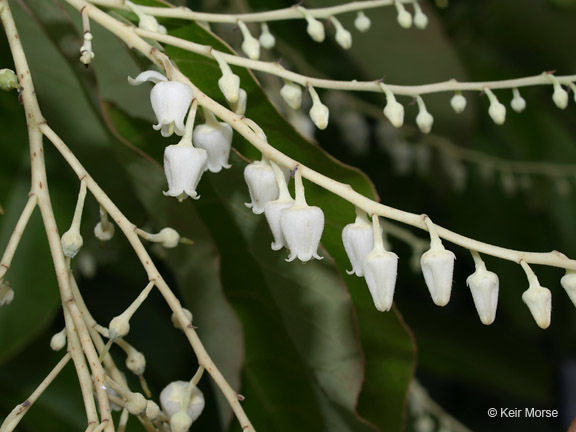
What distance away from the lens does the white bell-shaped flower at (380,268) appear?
72 centimetres

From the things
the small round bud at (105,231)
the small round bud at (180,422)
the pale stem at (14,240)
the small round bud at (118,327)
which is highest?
the small round bud at (105,231)

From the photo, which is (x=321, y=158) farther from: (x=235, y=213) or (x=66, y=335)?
(x=66, y=335)

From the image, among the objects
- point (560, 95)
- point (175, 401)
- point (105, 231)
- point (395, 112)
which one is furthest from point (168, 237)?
point (560, 95)

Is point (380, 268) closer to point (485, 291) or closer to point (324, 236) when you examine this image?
point (485, 291)

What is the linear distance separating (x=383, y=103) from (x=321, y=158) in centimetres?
119

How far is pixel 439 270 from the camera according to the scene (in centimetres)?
71

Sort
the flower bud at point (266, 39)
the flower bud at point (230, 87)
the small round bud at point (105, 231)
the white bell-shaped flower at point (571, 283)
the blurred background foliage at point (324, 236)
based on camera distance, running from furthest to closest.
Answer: the flower bud at point (266, 39)
the blurred background foliage at point (324, 236)
the small round bud at point (105, 231)
the flower bud at point (230, 87)
the white bell-shaped flower at point (571, 283)

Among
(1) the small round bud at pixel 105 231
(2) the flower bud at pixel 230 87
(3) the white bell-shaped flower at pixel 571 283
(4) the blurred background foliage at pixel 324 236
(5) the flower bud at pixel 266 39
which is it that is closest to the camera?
(3) the white bell-shaped flower at pixel 571 283

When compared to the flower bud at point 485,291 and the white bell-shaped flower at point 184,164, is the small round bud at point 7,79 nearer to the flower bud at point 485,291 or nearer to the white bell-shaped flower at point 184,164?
the white bell-shaped flower at point 184,164

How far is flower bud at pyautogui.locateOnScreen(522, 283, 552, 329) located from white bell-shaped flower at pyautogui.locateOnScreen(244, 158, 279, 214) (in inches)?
11.2

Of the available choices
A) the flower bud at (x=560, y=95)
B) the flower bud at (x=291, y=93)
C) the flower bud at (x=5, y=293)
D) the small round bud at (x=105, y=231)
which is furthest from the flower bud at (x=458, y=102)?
the flower bud at (x=5, y=293)

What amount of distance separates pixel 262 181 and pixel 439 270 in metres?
0.21

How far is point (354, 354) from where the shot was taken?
1.00m

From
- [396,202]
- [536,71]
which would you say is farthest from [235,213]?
[536,71]
